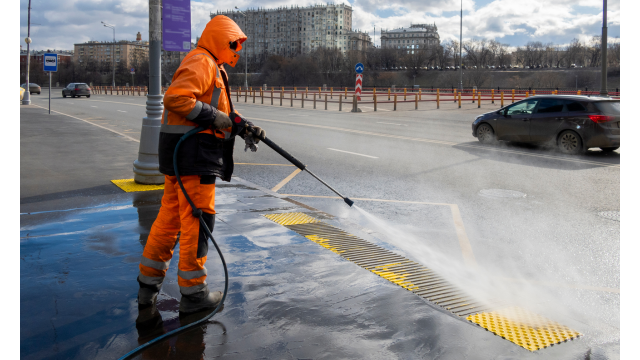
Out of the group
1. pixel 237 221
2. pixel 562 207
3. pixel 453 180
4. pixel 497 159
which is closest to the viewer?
pixel 237 221

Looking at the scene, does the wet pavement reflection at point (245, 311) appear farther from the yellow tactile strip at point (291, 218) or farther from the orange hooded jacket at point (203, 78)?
the orange hooded jacket at point (203, 78)

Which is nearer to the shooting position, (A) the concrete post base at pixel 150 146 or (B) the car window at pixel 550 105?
(A) the concrete post base at pixel 150 146

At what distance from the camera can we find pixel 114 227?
5.44 metres

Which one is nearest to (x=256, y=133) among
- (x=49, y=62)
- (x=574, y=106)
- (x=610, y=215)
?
(x=610, y=215)

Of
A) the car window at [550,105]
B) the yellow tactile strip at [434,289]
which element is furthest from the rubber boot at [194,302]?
the car window at [550,105]

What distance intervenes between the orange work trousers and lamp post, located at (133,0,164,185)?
4.16 meters

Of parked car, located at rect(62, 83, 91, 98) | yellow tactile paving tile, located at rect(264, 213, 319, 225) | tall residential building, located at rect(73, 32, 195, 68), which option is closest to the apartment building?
tall residential building, located at rect(73, 32, 195, 68)

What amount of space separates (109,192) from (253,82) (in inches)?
4515

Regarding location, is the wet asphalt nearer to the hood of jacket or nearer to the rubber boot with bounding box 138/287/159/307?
the rubber boot with bounding box 138/287/159/307

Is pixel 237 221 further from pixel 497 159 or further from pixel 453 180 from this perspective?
pixel 497 159

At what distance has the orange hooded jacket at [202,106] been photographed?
323 cm

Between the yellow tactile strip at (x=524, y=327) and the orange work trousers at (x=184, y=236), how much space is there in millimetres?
1885

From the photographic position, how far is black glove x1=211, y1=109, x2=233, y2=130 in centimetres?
332
